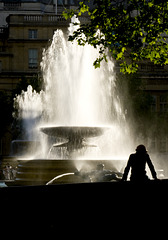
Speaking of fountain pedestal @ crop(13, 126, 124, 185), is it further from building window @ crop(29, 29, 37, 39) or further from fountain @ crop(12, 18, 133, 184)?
building window @ crop(29, 29, 37, 39)

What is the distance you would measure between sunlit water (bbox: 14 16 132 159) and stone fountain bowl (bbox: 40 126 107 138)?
2.34 ft

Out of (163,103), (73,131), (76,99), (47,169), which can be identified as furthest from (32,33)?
(47,169)

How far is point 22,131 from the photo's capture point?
4678cm

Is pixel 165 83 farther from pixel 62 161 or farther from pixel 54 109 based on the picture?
pixel 62 161

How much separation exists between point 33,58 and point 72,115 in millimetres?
30853

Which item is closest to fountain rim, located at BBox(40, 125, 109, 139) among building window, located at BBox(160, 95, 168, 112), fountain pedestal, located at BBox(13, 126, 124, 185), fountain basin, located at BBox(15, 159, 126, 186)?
fountain pedestal, located at BBox(13, 126, 124, 185)

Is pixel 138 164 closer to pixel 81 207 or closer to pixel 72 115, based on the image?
pixel 81 207

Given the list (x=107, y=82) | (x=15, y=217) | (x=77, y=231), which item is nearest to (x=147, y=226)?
(x=77, y=231)

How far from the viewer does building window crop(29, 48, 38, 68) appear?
5825cm

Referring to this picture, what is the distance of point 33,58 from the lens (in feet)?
192

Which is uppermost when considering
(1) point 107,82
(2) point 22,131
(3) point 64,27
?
(3) point 64,27

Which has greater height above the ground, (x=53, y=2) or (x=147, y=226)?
(x=53, y=2)

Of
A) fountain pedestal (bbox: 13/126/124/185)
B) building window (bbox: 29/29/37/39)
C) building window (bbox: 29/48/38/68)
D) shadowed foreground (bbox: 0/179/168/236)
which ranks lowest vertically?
fountain pedestal (bbox: 13/126/124/185)

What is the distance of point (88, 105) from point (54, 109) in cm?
1253
